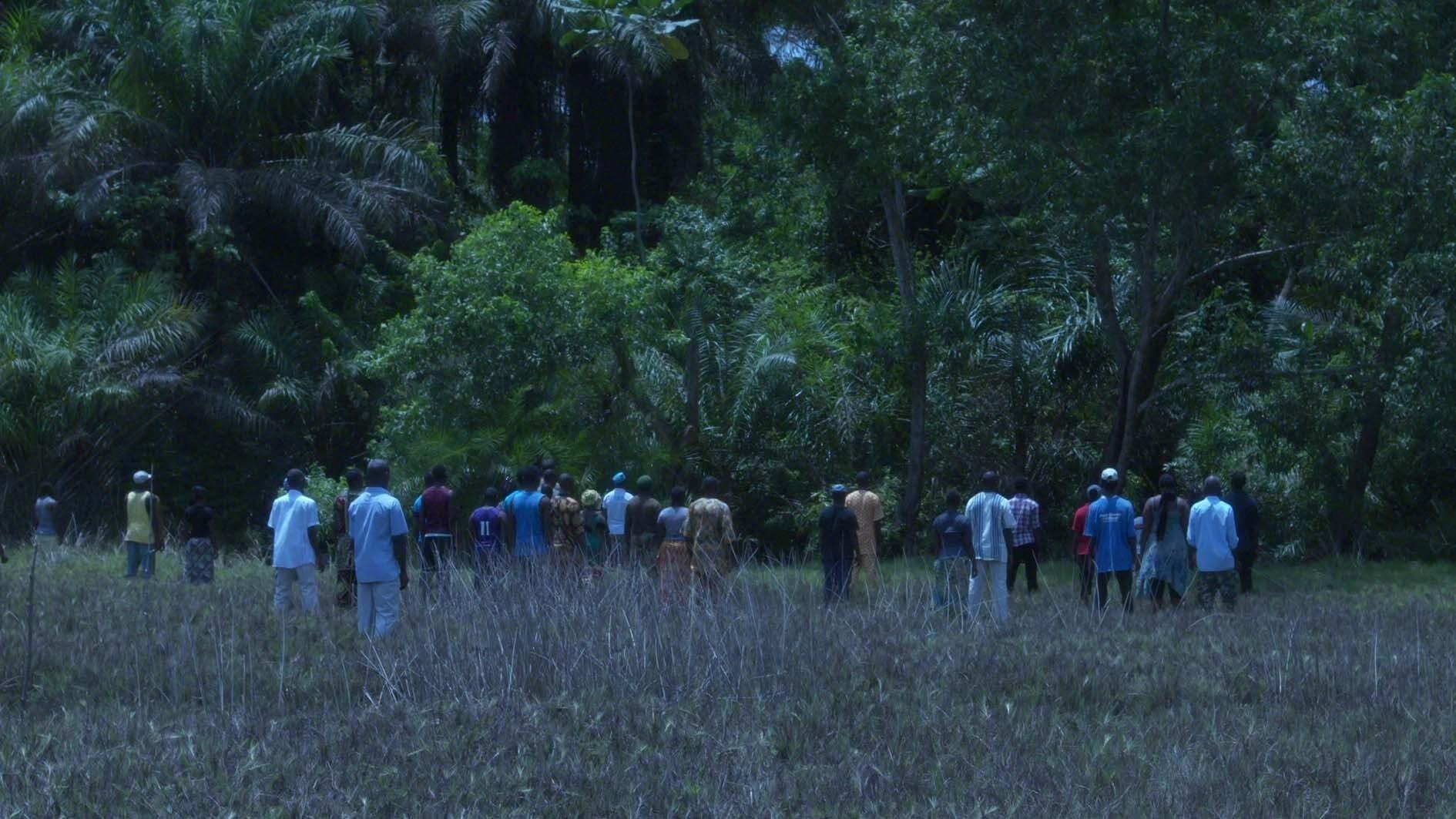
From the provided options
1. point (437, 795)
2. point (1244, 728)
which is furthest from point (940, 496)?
point (437, 795)

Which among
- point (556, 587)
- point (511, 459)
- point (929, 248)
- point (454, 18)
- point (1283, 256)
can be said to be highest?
point (454, 18)

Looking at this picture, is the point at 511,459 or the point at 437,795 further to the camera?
the point at 511,459

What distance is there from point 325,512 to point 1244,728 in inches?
702

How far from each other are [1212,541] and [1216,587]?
51 centimetres

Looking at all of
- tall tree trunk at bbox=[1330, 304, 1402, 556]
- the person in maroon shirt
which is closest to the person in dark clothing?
the person in maroon shirt

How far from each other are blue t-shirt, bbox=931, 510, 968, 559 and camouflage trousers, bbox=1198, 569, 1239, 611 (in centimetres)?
225

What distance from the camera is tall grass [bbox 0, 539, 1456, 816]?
7.18m

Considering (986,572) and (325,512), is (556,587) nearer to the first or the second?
(986,572)

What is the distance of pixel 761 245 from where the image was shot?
2902 centimetres

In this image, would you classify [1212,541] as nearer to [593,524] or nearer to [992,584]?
[992,584]

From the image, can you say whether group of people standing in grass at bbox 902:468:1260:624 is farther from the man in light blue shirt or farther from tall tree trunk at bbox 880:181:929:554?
tall tree trunk at bbox 880:181:929:554

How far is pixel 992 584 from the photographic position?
550 inches

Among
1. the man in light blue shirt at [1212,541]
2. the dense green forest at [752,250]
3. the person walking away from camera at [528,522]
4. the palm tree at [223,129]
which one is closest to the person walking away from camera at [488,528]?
the person walking away from camera at [528,522]

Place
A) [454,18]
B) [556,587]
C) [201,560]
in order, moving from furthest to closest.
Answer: [454,18], [201,560], [556,587]
